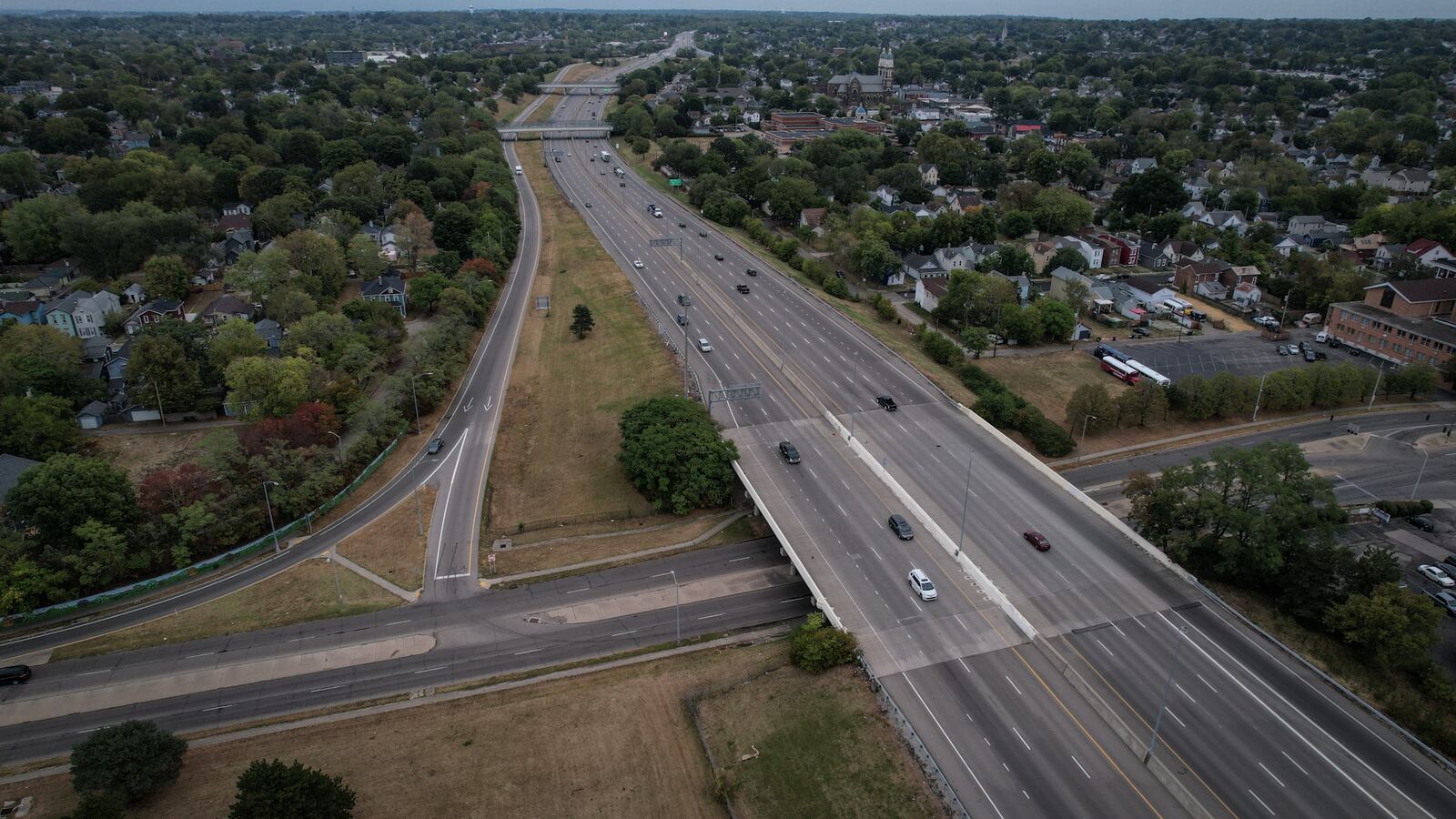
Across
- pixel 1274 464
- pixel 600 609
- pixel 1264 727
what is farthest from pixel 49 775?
pixel 1274 464

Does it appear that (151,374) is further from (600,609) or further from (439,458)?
(600,609)

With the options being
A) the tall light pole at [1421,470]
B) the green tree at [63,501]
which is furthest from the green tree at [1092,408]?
the green tree at [63,501]

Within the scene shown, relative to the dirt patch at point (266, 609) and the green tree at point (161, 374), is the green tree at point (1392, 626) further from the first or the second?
the green tree at point (161, 374)

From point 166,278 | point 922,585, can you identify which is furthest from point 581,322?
point 922,585

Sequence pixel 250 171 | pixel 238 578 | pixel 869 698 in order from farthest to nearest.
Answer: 1. pixel 250 171
2. pixel 238 578
3. pixel 869 698

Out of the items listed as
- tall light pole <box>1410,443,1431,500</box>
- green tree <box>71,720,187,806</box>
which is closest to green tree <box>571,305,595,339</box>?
green tree <box>71,720,187,806</box>

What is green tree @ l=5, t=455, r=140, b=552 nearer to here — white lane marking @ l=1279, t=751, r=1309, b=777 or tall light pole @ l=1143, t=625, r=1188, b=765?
tall light pole @ l=1143, t=625, r=1188, b=765
